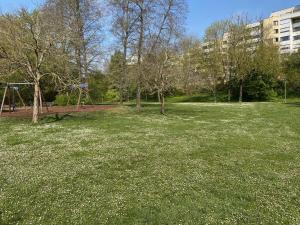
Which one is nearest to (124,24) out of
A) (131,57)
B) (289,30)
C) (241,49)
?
(131,57)

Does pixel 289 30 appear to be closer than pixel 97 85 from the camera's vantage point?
No

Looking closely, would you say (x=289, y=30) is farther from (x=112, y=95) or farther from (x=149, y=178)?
(x=149, y=178)

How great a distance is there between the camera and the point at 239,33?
6544 centimetres

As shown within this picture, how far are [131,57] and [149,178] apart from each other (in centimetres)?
3507

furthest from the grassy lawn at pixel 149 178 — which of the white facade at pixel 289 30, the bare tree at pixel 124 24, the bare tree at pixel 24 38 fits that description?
the white facade at pixel 289 30

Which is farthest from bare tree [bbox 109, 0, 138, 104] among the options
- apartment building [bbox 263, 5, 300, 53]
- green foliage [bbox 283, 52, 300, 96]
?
apartment building [bbox 263, 5, 300, 53]

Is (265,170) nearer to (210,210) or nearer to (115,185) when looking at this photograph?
(210,210)

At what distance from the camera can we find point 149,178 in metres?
10.7

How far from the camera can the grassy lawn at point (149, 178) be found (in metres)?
8.00

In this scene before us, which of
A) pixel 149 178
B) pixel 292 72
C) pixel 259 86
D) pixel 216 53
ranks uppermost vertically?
pixel 216 53

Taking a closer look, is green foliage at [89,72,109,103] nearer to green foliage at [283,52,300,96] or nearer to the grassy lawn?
the grassy lawn

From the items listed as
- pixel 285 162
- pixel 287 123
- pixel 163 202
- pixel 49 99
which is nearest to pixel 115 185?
pixel 163 202

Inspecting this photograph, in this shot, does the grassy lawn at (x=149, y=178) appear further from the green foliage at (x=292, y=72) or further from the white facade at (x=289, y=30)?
the white facade at (x=289, y=30)

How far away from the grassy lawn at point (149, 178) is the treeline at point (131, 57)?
6838 millimetres
